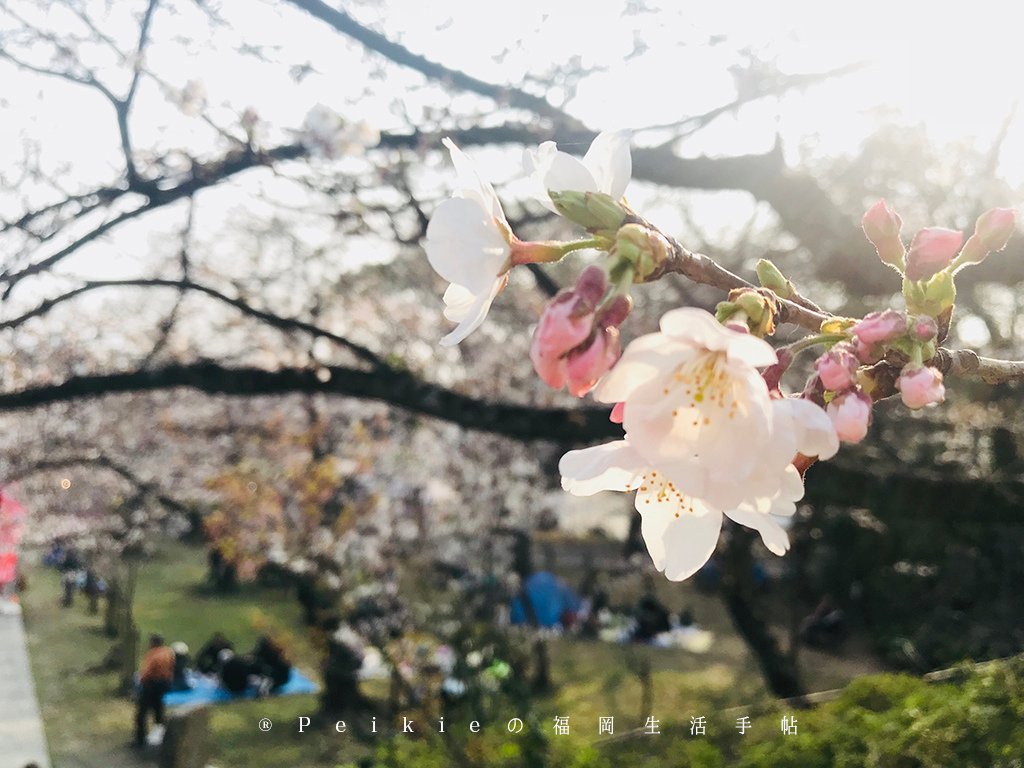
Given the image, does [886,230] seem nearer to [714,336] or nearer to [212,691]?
[714,336]

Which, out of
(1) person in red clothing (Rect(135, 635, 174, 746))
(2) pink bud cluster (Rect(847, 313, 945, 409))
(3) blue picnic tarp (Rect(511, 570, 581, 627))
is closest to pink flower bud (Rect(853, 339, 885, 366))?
(2) pink bud cluster (Rect(847, 313, 945, 409))

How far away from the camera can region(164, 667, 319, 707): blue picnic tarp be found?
356cm

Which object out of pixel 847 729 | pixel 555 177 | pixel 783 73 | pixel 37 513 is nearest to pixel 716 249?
pixel 783 73

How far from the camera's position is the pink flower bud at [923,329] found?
38cm

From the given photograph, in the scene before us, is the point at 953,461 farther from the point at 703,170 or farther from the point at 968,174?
the point at 703,170

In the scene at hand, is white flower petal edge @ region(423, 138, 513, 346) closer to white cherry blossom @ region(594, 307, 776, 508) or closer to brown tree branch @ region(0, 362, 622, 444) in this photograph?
white cherry blossom @ region(594, 307, 776, 508)

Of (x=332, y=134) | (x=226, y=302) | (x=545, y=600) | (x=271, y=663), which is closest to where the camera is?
(x=332, y=134)

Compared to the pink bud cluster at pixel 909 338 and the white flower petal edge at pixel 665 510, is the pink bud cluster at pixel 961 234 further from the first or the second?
the white flower petal edge at pixel 665 510

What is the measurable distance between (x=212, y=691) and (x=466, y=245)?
12.6ft

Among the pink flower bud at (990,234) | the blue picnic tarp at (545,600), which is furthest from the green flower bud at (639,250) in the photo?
the blue picnic tarp at (545,600)

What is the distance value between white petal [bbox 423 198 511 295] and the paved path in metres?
3.73

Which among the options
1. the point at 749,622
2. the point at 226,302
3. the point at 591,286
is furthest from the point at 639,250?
the point at 749,622

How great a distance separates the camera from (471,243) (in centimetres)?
41

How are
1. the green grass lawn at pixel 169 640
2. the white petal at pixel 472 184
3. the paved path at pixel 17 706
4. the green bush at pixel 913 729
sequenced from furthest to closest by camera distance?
the green grass lawn at pixel 169 640 < the paved path at pixel 17 706 < the green bush at pixel 913 729 < the white petal at pixel 472 184
